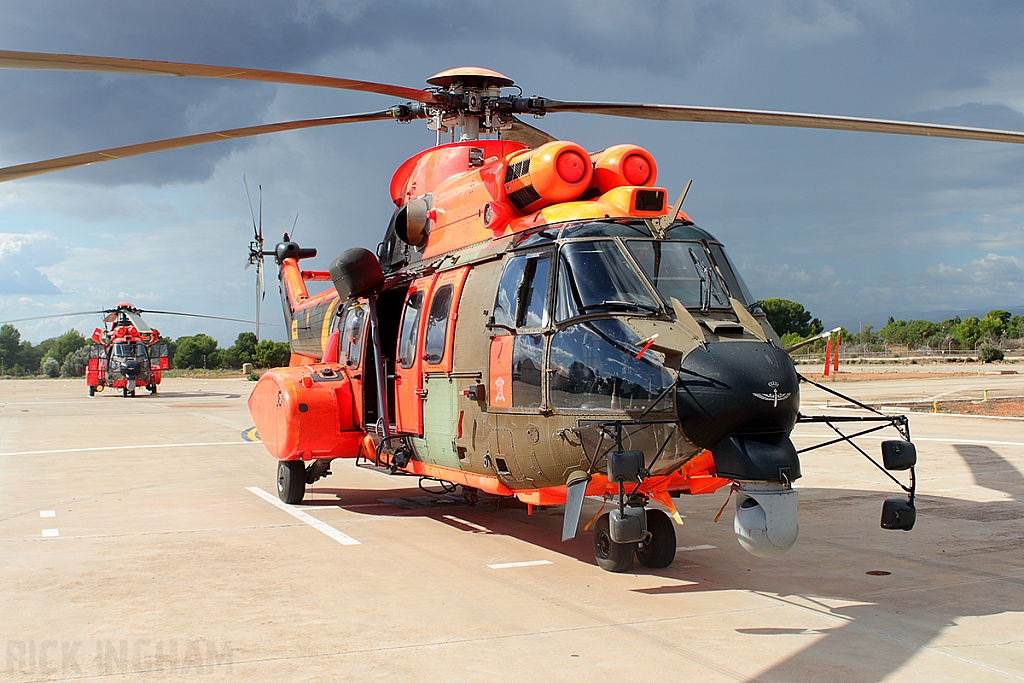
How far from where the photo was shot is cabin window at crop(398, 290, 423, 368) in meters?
8.88

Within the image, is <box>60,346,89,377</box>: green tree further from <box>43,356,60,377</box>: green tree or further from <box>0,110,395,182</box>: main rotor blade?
<box>0,110,395,182</box>: main rotor blade

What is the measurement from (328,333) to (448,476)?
4.10 metres

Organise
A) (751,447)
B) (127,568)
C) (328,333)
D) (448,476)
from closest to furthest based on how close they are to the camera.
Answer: (751,447)
(127,568)
(448,476)
(328,333)

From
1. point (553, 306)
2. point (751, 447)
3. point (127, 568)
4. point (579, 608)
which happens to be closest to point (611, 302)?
point (553, 306)

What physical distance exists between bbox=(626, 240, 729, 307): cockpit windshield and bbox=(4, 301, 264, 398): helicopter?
124 feet

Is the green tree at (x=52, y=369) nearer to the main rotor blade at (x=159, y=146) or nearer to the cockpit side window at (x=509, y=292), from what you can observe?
the main rotor blade at (x=159, y=146)

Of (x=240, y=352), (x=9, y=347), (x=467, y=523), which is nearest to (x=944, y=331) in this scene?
(x=240, y=352)

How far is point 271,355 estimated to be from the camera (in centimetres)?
6869

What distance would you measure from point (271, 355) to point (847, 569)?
65.2 metres

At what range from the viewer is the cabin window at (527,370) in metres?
6.65

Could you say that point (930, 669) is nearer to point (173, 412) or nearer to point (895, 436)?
point (895, 436)

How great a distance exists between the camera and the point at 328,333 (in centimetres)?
1169

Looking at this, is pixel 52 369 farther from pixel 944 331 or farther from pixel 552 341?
pixel 552 341

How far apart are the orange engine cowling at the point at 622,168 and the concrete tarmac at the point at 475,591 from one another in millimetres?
3361
